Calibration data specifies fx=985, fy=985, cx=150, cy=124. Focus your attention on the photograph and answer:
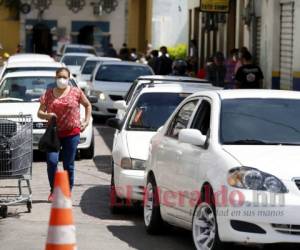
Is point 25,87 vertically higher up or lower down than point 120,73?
higher up

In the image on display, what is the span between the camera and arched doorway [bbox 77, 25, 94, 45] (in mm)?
58719

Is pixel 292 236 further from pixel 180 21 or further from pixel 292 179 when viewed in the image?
pixel 180 21

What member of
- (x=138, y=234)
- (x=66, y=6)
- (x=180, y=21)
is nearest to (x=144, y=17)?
(x=66, y=6)

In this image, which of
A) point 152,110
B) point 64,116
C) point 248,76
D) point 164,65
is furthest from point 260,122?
point 164,65

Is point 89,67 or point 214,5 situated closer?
point 214,5

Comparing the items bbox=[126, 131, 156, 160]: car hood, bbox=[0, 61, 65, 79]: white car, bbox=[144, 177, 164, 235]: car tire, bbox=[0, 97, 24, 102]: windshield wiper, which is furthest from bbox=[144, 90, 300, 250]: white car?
bbox=[0, 61, 65, 79]: white car

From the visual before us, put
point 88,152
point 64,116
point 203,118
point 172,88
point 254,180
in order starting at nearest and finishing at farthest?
1. point 254,180
2. point 203,118
3. point 64,116
4. point 172,88
5. point 88,152

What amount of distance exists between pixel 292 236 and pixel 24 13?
50228mm

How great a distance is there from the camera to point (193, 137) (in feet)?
29.7

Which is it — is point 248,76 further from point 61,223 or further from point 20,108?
point 61,223

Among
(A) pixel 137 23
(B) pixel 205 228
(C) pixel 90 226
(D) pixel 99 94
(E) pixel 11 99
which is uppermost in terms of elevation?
(A) pixel 137 23

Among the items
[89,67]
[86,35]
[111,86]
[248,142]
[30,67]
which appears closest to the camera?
[248,142]

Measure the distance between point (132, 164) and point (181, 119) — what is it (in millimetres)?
1495

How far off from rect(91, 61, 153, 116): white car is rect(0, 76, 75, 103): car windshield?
23.3 ft
